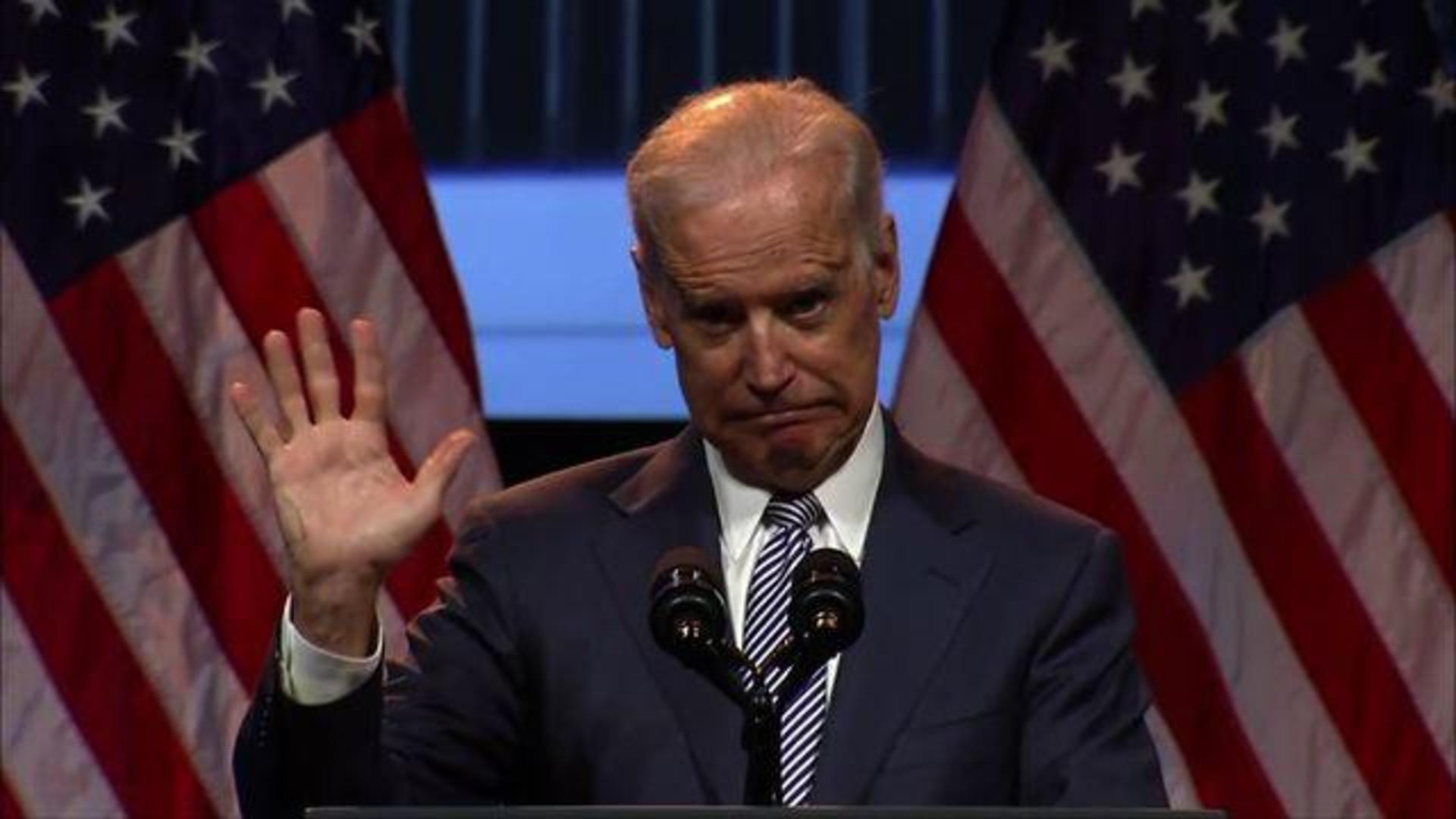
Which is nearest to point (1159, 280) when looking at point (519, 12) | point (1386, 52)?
point (1386, 52)

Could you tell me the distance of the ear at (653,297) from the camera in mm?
2219

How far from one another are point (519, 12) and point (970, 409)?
1.11m

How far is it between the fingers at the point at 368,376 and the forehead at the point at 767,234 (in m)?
0.26

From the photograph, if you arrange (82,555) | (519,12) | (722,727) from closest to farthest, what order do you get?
(722,727), (82,555), (519,12)

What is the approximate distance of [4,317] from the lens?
3943mm

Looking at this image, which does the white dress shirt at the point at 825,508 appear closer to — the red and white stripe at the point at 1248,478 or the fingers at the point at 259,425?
the fingers at the point at 259,425

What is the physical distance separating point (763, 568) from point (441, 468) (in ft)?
0.97

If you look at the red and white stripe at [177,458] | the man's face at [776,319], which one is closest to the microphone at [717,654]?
the man's face at [776,319]

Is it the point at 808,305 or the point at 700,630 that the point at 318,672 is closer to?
the point at 700,630

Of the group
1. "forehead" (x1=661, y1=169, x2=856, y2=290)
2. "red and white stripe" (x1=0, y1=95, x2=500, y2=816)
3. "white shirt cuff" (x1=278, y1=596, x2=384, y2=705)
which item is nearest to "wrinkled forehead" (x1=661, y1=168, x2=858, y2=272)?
"forehead" (x1=661, y1=169, x2=856, y2=290)

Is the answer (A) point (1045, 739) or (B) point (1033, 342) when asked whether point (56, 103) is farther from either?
(A) point (1045, 739)

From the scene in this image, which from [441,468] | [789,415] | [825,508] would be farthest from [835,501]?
[441,468]

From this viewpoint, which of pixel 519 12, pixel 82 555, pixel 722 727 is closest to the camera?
pixel 722 727

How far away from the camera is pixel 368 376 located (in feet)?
6.84
